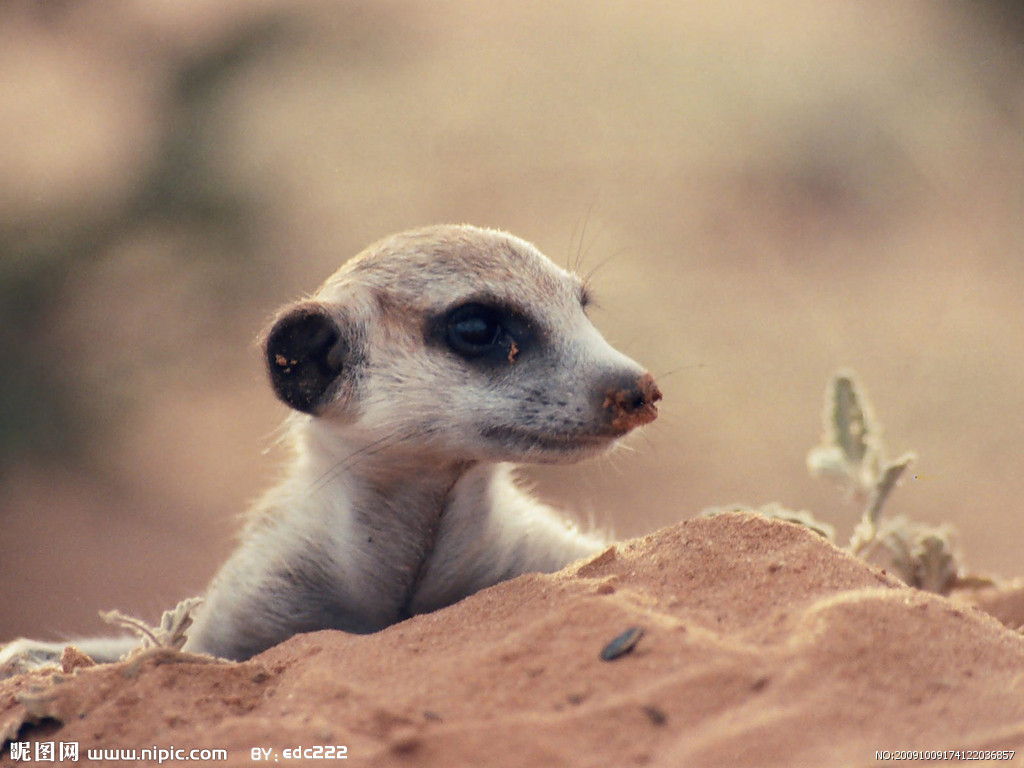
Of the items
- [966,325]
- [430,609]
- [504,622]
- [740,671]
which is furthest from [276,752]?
[966,325]

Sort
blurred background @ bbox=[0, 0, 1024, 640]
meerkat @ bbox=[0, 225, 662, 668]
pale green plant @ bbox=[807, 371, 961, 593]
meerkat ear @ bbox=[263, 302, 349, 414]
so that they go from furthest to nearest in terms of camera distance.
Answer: blurred background @ bbox=[0, 0, 1024, 640]
pale green plant @ bbox=[807, 371, 961, 593]
meerkat ear @ bbox=[263, 302, 349, 414]
meerkat @ bbox=[0, 225, 662, 668]

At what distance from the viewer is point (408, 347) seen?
2910 mm

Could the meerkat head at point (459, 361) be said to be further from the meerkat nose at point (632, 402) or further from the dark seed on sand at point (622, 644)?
the dark seed on sand at point (622, 644)

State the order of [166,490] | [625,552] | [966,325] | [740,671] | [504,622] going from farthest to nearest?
[966,325]
[166,490]
[625,552]
[504,622]
[740,671]

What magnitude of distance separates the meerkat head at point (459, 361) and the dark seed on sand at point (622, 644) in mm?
814

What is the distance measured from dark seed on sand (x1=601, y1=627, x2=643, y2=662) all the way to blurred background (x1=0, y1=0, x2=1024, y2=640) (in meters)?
5.52

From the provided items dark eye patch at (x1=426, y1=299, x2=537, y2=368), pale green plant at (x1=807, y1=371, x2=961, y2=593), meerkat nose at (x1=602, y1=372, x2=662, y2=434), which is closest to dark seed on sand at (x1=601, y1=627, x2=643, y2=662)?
meerkat nose at (x1=602, y1=372, x2=662, y2=434)

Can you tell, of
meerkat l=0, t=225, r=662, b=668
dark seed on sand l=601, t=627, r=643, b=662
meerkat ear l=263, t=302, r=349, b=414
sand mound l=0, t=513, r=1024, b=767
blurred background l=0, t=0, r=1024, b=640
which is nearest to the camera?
sand mound l=0, t=513, r=1024, b=767

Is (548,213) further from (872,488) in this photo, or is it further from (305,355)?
(305,355)

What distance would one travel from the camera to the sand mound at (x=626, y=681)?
164 cm

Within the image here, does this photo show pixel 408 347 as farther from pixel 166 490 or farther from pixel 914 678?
pixel 166 490

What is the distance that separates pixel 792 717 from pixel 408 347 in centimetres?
158

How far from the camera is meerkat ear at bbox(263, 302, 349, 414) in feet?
9.55

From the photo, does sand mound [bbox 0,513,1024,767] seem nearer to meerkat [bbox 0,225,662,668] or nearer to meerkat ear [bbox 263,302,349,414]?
meerkat [bbox 0,225,662,668]
